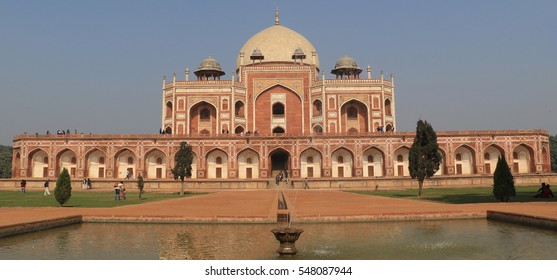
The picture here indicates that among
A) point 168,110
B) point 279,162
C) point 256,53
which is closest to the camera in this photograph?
point 279,162

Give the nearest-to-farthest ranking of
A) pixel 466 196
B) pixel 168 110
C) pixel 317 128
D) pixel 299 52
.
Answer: pixel 466 196 < pixel 317 128 < pixel 168 110 < pixel 299 52

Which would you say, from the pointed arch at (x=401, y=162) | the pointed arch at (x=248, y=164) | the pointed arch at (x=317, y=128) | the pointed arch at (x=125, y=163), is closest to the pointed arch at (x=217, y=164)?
the pointed arch at (x=248, y=164)

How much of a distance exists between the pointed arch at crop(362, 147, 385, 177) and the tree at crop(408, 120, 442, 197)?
55.7ft

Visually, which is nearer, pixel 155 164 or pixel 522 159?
pixel 522 159

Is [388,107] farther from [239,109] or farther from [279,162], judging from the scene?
[239,109]

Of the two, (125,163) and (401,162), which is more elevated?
(125,163)

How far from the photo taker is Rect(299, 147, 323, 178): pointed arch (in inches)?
1690

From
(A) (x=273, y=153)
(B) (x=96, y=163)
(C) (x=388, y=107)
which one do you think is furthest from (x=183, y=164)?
(C) (x=388, y=107)

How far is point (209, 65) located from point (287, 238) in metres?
45.2

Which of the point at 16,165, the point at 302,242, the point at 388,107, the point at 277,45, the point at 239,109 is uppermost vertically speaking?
the point at 277,45

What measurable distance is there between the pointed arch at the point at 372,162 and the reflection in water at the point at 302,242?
3025 cm

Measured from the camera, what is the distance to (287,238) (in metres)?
8.20

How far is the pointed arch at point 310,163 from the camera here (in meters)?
42.9

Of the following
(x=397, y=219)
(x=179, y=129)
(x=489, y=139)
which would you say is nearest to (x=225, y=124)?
(x=179, y=129)
